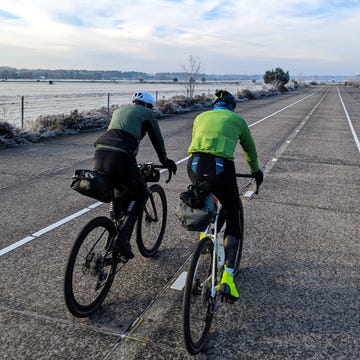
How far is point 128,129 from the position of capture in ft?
13.3

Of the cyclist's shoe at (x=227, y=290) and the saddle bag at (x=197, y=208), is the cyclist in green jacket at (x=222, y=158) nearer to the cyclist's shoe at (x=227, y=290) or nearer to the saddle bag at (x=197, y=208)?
the cyclist's shoe at (x=227, y=290)

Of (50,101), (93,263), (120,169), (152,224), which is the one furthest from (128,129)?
(50,101)

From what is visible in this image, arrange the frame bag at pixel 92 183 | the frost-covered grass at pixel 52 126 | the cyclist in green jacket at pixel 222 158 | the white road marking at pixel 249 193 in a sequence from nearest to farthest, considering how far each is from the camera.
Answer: the cyclist in green jacket at pixel 222 158 < the frame bag at pixel 92 183 < the white road marking at pixel 249 193 < the frost-covered grass at pixel 52 126

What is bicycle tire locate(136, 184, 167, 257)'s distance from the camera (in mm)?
4953

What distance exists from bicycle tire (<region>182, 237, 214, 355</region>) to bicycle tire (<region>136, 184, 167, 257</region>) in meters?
1.63

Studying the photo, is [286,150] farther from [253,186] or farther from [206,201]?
[206,201]

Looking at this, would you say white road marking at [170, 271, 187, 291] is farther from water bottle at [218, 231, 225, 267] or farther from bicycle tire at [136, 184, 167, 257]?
water bottle at [218, 231, 225, 267]

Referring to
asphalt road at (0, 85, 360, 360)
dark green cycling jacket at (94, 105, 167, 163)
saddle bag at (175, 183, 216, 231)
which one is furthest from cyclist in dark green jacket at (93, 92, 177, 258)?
saddle bag at (175, 183, 216, 231)

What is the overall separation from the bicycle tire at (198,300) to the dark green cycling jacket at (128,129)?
126 centimetres

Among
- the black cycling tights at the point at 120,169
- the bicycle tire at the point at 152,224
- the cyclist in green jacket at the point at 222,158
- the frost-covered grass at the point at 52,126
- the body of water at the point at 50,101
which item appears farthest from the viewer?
the body of water at the point at 50,101

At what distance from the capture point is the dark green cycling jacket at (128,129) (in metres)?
3.99

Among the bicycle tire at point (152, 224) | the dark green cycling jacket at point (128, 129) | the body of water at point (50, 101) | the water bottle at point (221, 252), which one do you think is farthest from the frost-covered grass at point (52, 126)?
the water bottle at point (221, 252)

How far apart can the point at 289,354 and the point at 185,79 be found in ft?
130

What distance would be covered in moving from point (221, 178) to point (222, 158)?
0.58 ft
